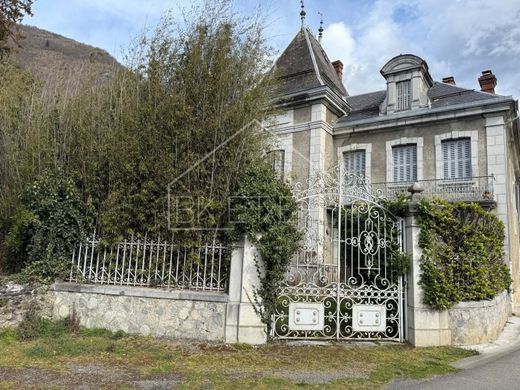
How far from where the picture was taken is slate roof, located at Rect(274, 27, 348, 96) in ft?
46.2

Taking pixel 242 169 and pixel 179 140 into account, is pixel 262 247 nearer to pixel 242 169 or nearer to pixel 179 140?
pixel 242 169

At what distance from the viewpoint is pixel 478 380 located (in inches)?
166

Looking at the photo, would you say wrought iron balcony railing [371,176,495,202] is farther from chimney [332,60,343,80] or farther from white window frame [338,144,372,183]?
chimney [332,60,343,80]

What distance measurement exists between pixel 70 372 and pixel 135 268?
1.96 m

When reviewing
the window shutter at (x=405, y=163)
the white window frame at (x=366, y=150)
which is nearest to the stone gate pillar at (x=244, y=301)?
the white window frame at (x=366, y=150)

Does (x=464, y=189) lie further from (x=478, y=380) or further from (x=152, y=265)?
(x=152, y=265)

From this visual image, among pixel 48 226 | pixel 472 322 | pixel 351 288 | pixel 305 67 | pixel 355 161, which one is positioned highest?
pixel 305 67

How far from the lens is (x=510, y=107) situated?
11.8 meters

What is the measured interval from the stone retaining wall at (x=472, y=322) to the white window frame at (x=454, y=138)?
23.4 ft

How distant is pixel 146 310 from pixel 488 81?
13776 millimetres

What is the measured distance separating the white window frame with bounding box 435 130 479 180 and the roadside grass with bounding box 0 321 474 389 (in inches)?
330

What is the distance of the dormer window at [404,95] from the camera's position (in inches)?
542

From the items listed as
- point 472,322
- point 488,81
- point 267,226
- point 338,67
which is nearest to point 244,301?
point 267,226

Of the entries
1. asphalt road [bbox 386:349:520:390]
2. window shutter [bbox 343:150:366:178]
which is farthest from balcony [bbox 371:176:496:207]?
asphalt road [bbox 386:349:520:390]
